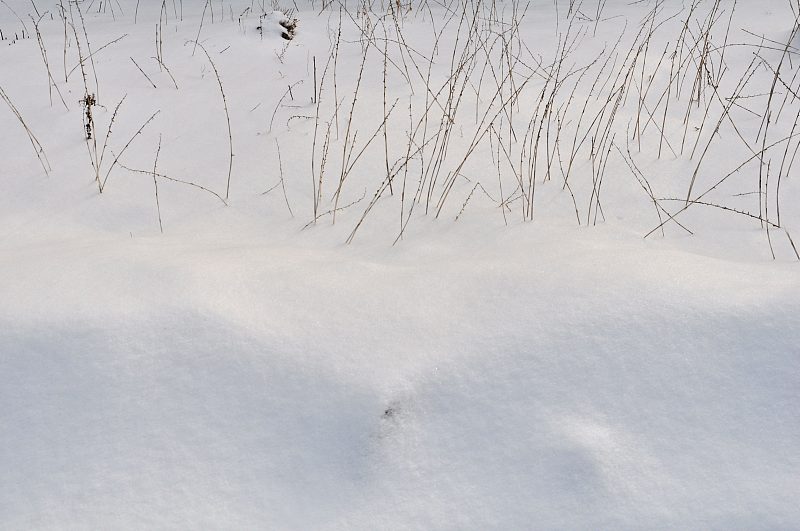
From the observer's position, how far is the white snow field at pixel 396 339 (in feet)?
4.20

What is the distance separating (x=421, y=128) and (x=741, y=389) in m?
1.85

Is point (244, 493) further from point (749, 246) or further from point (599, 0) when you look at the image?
point (599, 0)

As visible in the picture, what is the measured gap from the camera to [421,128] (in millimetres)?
2980

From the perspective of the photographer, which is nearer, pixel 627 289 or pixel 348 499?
pixel 348 499

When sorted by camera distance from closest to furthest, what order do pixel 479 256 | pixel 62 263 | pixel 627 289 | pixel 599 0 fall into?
pixel 627 289 < pixel 62 263 < pixel 479 256 < pixel 599 0

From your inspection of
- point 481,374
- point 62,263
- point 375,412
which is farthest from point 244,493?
point 62,263

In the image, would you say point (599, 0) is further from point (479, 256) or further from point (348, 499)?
point (348, 499)

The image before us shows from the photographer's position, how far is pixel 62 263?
1.81m

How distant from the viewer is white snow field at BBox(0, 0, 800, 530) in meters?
1.28

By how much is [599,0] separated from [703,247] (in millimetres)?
2820

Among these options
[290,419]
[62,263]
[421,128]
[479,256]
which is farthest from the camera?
[421,128]

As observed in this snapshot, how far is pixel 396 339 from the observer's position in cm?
155

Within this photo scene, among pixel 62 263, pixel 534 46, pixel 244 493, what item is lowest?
pixel 244 493

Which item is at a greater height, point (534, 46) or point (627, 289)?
point (534, 46)
